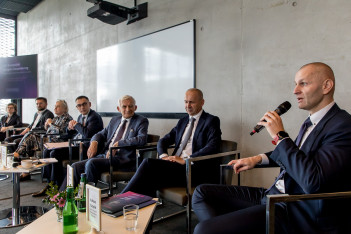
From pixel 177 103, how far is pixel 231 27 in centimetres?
115

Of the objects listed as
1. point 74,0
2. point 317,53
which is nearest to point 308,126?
point 317,53

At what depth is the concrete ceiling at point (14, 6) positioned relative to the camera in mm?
6984

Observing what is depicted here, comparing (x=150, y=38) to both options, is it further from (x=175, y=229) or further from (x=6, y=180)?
(x=6, y=180)

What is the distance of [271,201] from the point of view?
115 cm

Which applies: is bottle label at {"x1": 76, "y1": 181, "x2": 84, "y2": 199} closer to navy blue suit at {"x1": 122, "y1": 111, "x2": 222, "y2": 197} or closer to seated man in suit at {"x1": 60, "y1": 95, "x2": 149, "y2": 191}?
navy blue suit at {"x1": 122, "y1": 111, "x2": 222, "y2": 197}

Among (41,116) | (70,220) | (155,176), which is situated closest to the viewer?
(70,220)

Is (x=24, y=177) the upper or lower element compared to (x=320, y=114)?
lower

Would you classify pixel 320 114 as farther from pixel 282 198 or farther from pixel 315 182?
pixel 282 198

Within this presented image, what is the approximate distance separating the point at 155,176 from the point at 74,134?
2.31m

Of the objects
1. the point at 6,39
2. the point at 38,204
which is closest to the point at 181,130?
the point at 38,204

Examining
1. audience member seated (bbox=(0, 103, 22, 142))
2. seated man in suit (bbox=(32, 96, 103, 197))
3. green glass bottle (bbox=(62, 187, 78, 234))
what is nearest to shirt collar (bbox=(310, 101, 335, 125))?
green glass bottle (bbox=(62, 187, 78, 234))

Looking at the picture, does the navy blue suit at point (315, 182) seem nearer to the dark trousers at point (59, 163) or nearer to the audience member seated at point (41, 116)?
the dark trousers at point (59, 163)

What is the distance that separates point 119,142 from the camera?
3045mm

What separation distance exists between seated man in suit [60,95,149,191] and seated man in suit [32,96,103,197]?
0.35 metres
